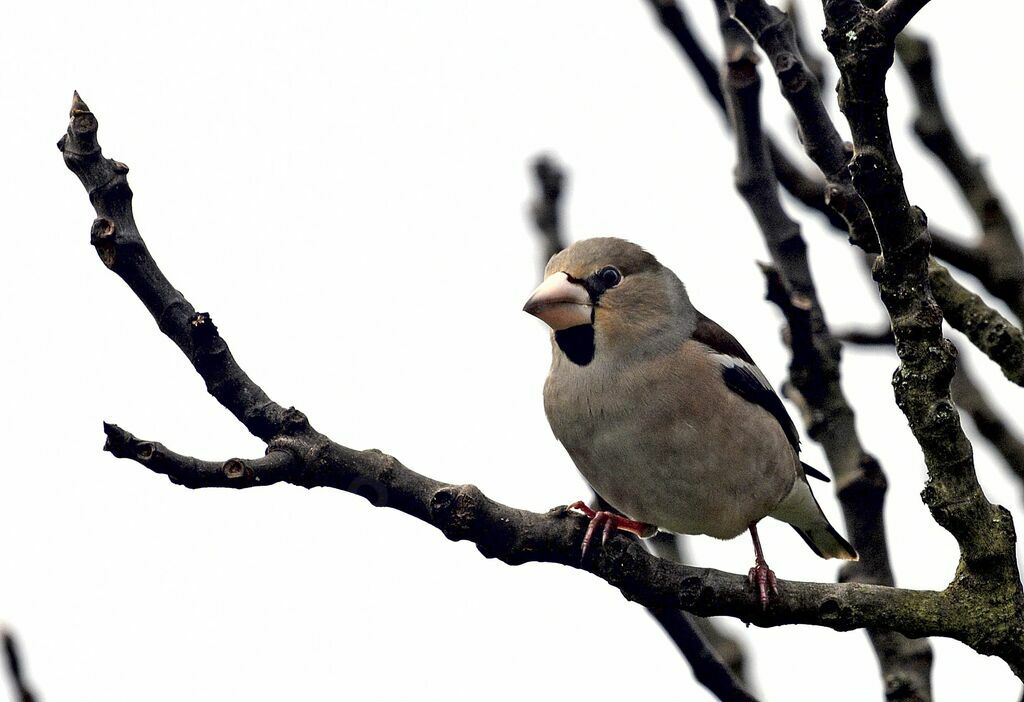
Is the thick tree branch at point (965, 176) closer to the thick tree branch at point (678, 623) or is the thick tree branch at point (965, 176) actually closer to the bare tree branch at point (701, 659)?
the thick tree branch at point (678, 623)

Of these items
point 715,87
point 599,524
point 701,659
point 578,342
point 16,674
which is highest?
point 715,87

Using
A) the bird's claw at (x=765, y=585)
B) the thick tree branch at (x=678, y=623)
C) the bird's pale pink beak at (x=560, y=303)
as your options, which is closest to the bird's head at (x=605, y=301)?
the bird's pale pink beak at (x=560, y=303)

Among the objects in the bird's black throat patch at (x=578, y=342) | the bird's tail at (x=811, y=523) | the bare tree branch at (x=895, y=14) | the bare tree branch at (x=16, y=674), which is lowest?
the bare tree branch at (x=16, y=674)

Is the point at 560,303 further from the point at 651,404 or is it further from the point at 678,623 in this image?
the point at 678,623

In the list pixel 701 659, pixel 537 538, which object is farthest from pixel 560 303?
pixel 537 538

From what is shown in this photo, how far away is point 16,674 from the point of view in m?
2.38

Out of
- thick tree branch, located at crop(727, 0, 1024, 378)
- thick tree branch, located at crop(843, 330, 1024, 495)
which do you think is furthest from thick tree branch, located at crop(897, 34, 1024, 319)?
thick tree branch, located at crop(727, 0, 1024, 378)

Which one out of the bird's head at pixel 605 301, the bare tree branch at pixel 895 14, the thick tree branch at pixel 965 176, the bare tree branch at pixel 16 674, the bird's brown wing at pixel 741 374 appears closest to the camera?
the bare tree branch at pixel 16 674

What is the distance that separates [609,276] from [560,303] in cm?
40

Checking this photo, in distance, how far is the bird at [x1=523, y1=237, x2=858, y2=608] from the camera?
4539 mm

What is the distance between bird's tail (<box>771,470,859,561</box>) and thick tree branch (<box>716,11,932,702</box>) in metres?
0.98

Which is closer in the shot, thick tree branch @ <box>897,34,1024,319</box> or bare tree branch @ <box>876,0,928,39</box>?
bare tree branch @ <box>876,0,928,39</box>

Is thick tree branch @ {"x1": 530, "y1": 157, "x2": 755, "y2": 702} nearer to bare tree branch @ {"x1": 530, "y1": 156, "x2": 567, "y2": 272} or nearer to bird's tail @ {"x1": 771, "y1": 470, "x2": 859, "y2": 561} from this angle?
bare tree branch @ {"x1": 530, "y1": 156, "x2": 567, "y2": 272}

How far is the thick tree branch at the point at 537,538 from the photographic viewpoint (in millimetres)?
2805
